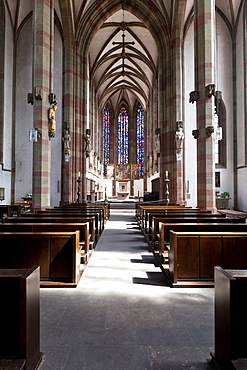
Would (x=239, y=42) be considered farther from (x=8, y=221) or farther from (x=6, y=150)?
(x=8, y=221)

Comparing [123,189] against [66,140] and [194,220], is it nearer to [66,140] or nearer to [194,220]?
[66,140]

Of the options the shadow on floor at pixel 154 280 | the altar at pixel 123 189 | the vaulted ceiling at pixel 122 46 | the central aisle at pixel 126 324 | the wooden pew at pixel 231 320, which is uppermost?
the vaulted ceiling at pixel 122 46

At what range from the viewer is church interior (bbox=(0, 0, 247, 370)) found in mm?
2770

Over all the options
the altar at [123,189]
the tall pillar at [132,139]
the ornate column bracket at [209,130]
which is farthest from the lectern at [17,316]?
the tall pillar at [132,139]

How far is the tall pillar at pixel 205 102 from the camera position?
32.4 feet

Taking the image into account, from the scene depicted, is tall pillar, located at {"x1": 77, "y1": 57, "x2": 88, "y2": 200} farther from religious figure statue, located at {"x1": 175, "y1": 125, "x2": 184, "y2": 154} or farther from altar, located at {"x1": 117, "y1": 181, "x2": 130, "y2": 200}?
altar, located at {"x1": 117, "y1": 181, "x2": 130, "y2": 200}

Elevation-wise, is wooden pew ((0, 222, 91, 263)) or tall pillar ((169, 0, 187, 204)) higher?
tall pillar ((169, 0, 187, 204))

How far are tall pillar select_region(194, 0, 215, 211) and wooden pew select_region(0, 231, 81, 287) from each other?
21.6ft

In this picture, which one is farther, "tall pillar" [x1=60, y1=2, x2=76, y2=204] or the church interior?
"tall pillar" [x1=60, y1=2, x2=76, y2=204]

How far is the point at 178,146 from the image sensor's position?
15.5m

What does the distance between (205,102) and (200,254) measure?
22.6 feet

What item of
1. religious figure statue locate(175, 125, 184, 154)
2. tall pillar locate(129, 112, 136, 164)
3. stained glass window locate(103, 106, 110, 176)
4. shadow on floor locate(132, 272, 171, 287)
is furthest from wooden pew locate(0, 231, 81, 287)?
stained glass window locate(103, 106, 110, 176)

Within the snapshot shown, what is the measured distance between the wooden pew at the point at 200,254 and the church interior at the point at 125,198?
0.06 ft

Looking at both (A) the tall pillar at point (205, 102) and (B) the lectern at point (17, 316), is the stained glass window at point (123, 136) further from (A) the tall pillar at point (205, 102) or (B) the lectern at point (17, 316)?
(B) the lectern at point (17, 316)
